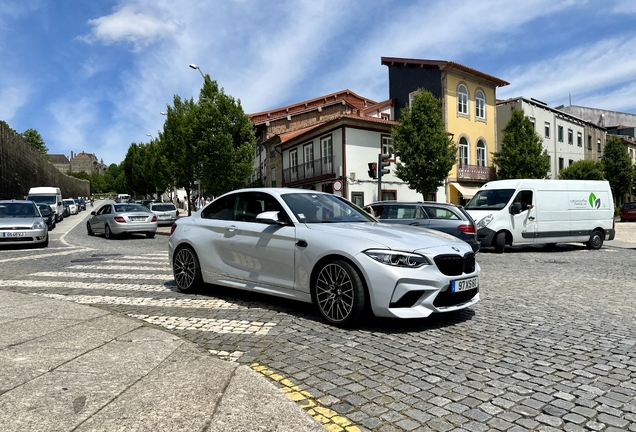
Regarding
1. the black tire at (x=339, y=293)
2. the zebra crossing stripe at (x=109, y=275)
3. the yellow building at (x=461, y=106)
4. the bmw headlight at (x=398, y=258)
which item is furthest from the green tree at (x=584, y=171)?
the black tire at (x=339, y=293)

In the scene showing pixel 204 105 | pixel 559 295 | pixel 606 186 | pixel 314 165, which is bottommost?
pixel 559 295

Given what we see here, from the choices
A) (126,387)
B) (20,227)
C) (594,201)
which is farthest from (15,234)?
(594,201)

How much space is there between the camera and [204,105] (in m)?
28.8

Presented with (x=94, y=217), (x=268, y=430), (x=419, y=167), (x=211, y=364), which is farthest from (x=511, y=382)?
(x=419, y=167)

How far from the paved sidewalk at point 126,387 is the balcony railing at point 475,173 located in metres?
31.4

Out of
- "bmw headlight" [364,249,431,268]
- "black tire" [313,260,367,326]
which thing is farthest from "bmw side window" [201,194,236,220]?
"bmw headlight" [364,249,431,268]

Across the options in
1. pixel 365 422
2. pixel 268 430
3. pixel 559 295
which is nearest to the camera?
pixel 268 430

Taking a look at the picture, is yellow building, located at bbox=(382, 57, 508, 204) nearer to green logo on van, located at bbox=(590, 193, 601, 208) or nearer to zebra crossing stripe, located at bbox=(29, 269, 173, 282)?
green logo on van, located at bbox=(590, 193, 601, 208)

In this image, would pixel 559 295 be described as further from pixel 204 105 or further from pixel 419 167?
pixel 204 105

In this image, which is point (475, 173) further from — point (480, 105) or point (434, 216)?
point (434, 216)

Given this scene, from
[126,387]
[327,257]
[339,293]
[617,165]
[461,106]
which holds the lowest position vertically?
[126,387]

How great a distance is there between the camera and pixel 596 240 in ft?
50.0

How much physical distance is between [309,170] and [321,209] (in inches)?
1155

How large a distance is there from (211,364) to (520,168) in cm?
3319
